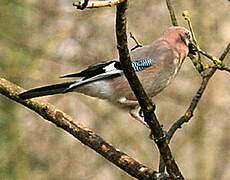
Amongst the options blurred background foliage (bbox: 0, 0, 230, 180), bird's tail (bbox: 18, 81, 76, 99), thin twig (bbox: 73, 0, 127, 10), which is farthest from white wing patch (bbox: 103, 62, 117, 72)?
blurred background foliage (bbox: 0, 0, 230, 180)

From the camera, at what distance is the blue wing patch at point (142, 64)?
4.75 meters

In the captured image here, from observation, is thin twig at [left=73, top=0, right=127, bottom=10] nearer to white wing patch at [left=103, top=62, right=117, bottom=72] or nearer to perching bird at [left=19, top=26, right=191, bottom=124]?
perching bird at [left=19, top=26, right=191, bottom=124]

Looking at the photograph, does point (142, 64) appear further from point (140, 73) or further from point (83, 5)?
point (83, 5)

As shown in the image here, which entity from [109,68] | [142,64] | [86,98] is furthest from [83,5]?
[86,98]

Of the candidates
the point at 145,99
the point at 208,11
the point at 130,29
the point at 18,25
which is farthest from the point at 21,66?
the point at 145,99

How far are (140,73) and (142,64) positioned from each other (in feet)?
0.36

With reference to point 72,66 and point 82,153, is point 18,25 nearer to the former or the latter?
point 72,66

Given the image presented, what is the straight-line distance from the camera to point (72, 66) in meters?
7.45

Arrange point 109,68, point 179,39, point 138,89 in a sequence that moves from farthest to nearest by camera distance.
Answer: point 179,39 → point 109,68 → point 138,89

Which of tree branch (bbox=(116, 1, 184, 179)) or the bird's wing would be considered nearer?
tree branch (bbox=(116, 1, 184, 179))

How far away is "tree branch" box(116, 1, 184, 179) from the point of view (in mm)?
2328

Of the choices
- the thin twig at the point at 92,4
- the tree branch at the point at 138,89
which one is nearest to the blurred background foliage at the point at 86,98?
the tree branch at the point at 138,89

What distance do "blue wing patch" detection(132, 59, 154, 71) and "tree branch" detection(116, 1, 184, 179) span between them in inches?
68.0

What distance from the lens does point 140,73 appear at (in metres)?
4.70
